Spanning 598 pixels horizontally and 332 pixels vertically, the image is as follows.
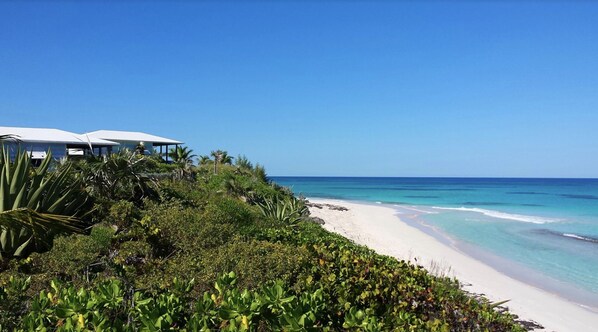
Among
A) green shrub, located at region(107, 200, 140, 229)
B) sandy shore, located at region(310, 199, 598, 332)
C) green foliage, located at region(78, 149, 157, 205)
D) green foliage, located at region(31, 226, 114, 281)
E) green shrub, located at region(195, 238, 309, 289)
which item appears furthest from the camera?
green foliage, located at region(78, 149, 157, 205)

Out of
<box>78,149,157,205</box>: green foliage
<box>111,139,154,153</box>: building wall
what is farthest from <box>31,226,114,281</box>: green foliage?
<box>111,139,154,153</box>: building wall

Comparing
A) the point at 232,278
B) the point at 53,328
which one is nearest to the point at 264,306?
the point at 232,278

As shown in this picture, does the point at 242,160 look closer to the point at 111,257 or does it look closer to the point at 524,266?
the point at 524,266

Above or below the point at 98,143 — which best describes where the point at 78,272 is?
below

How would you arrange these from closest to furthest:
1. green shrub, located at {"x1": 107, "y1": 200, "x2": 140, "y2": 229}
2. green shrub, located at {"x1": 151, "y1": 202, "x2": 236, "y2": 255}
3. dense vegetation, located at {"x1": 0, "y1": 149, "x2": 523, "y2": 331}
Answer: dense vegetation, located at {"x1": 0, "y1": 149, "x2": 523, "y2": 331}
green shrub, located at {"x1": 151, "y1": 202, "x2": 236, "y2": 255}
green shrub, located at {"x1": 107, "y1": 200, "x2": 140, "y2": 229}

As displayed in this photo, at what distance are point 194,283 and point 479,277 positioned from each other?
13.0 m

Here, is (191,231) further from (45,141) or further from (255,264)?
(45,141)

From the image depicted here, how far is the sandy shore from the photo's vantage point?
1056 centimetres

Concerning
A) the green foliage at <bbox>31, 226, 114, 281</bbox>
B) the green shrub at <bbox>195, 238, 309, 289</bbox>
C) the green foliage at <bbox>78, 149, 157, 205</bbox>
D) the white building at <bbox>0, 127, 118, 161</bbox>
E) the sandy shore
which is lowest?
the sandy shore

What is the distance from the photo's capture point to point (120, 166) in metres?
11.2

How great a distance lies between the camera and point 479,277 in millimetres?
14461

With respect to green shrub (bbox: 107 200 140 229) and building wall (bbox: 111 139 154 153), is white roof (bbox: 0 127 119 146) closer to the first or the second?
building wall (bbox: 111 139 154 153)

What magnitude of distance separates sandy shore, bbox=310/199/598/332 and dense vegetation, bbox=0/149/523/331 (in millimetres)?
2507

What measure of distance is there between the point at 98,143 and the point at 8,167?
19.2m
